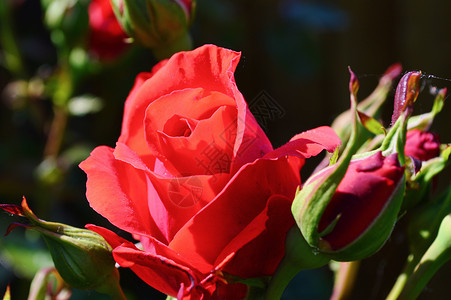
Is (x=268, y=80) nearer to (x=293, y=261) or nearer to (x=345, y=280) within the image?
(x=345, y=280)

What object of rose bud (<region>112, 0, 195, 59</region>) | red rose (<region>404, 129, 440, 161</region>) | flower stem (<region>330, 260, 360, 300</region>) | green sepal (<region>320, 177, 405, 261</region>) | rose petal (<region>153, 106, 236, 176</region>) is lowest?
flower stem (<region>330, 260, 360, 300</region>)

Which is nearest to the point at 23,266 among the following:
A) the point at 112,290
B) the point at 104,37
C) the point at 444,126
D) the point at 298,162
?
the point at 104,37

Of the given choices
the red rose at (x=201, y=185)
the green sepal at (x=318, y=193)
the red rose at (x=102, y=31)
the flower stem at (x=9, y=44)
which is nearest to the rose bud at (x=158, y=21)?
the red rose at (x=201, y=185)

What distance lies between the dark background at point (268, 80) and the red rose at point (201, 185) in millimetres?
681

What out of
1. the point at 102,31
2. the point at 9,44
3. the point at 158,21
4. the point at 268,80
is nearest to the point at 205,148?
the point at 158,21

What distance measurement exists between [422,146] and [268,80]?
4.93 ft

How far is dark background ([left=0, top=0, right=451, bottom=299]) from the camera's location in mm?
1292

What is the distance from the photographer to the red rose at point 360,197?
34 centimetres

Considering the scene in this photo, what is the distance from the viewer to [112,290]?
17.5 inches

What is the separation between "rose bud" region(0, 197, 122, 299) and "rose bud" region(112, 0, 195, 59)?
0.68 feet

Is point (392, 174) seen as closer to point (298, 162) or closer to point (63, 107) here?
point (298, 162)

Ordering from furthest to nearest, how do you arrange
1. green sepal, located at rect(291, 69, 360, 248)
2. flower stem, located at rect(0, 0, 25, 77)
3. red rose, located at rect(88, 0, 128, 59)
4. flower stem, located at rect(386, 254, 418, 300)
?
1. flower stem, located at rect(0, 0, 25, 77)
2. red rose, located at rect(88, 0, 128, 59)
3. flower stem, located at rect(386, 254, 418, 300)
4. green sepal, located at rect(291, 69, 360, 248)

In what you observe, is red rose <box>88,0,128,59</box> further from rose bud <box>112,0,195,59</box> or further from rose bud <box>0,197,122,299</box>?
rose bud <box>0,197,122,299</box>

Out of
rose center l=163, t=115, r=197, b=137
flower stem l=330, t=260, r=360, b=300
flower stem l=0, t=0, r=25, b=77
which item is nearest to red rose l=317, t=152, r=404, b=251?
rose center l=163, t=115, r=197, b=137
